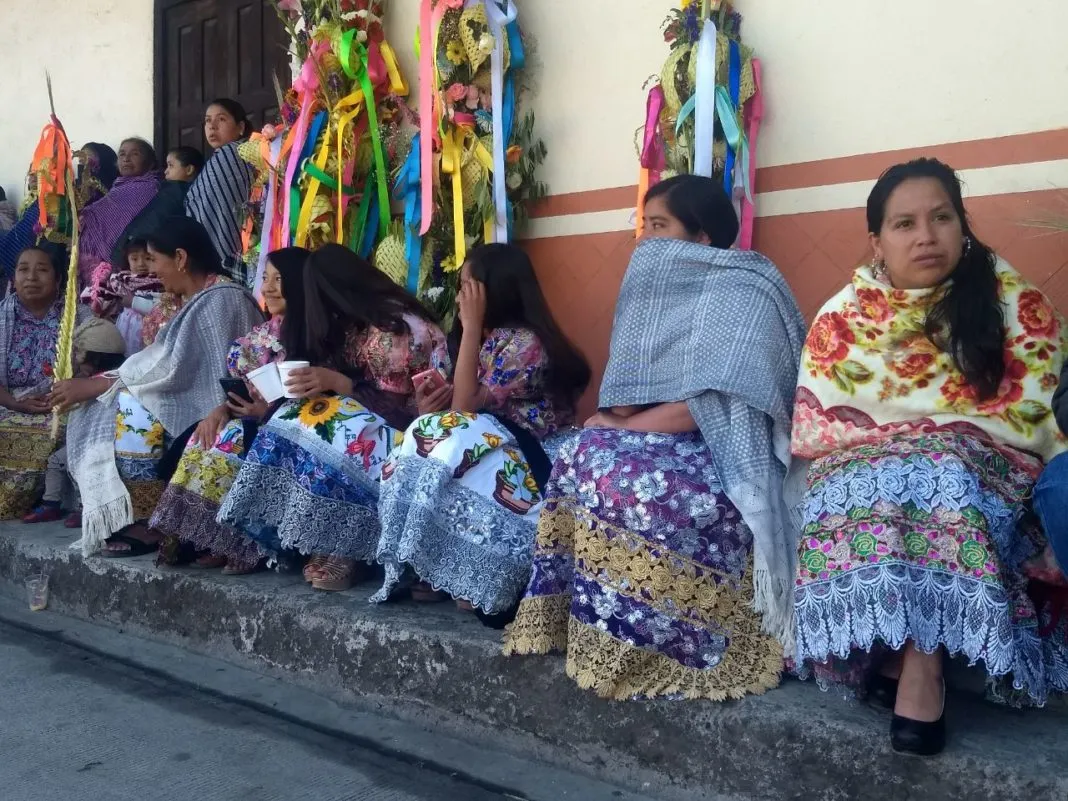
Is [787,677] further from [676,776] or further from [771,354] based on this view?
[771,354]

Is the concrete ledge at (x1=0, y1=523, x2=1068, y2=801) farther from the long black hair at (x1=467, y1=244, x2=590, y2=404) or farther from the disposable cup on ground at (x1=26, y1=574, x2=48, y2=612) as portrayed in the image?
the long black hair at (x1=467, y1=244, x2=590, y2=404)

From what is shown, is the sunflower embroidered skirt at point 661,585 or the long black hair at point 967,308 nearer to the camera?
the long black hair at point 967,308

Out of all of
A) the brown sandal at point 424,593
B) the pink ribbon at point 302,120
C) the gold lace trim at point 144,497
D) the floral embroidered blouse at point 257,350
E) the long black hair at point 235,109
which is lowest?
the brown sandal at point 424,593

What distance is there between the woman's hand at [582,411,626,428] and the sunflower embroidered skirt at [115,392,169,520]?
6.67 ft

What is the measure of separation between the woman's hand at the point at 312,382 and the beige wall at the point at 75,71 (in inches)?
143

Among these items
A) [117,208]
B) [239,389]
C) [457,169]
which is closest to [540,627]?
[239,389]

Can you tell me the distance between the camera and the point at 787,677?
7.63 ft

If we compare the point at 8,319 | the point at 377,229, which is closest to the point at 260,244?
the point at 377,229

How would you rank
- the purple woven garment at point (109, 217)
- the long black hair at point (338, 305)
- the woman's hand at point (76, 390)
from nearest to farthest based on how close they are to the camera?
the long black hair at point (338, 305) < the woman's hand at point (76, 390) < the purple woven garment at point (109, 217)

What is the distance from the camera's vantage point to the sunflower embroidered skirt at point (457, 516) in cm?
274

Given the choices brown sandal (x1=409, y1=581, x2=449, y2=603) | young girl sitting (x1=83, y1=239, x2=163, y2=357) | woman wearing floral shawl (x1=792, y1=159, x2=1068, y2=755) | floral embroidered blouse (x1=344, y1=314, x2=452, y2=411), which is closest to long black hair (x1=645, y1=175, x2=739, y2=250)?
woman wearing floral shawl (x1=792, y1=159, x2=1068, y2=755)

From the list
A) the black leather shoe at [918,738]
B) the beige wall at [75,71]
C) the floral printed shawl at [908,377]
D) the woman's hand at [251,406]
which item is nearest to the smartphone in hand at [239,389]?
the woman's hand at [251,406]

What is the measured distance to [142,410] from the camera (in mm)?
3959

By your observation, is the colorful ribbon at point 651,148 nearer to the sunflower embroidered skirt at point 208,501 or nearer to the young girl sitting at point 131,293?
the sunflower embroidered skirt at point 208,501
